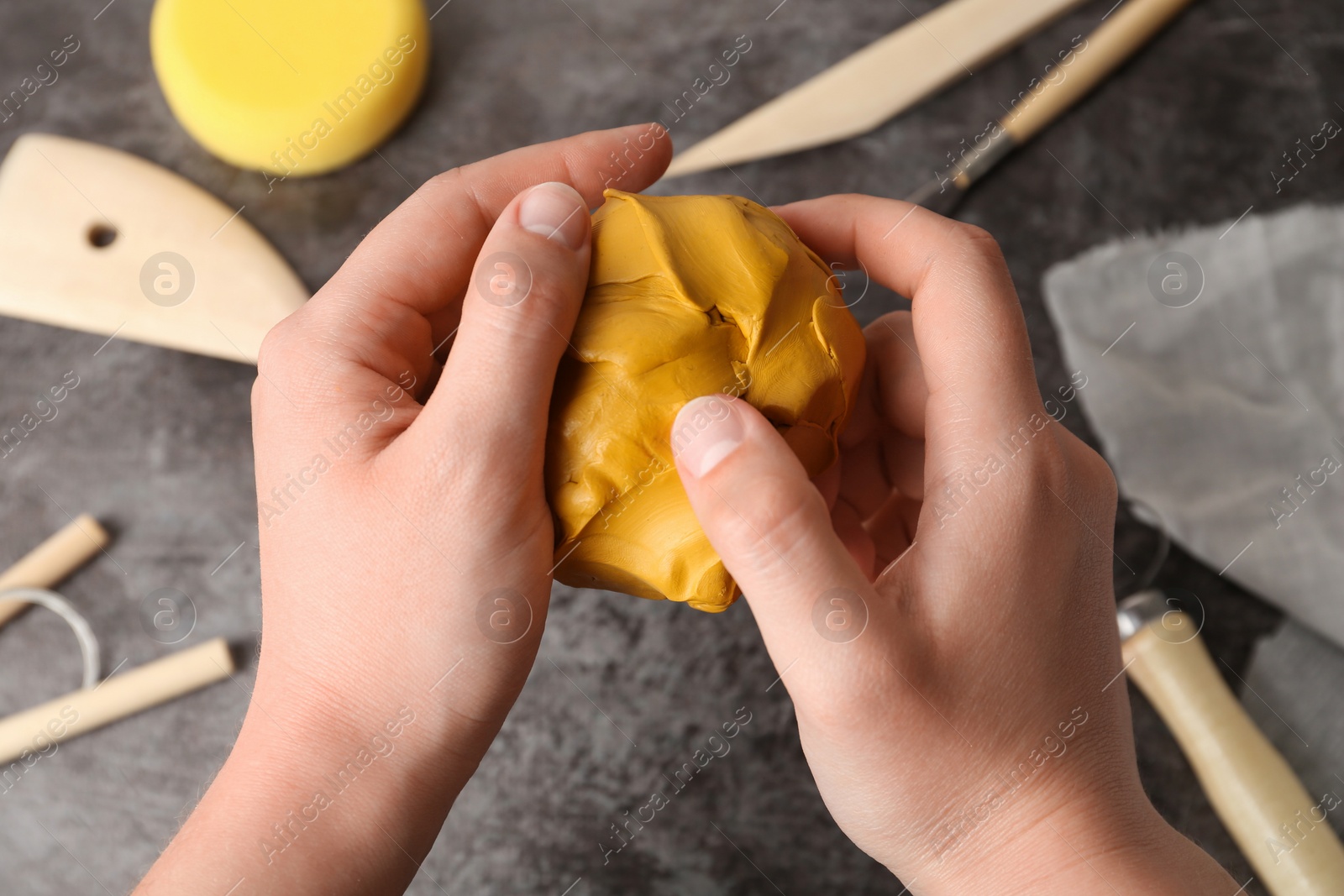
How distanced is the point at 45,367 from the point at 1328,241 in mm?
2810

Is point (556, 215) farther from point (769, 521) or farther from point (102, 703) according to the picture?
point (102, 703)

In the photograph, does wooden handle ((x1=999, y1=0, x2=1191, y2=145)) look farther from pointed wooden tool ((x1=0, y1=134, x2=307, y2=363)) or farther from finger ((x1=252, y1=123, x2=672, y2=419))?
pointed wooden tool ((x1=0, y1=134, x2=307, y2=363))

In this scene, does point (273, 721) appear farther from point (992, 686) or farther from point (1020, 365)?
point (1020, 365)

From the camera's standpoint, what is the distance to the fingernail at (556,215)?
1.07 metres

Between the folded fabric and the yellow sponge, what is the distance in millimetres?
1535

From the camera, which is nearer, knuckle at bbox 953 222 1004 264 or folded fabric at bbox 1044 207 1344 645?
knuckle at bbox 953 222 1004 264

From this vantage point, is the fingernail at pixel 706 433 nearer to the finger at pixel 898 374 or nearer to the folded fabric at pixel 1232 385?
the finger at pixel 898 374

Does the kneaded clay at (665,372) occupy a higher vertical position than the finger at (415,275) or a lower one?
lower

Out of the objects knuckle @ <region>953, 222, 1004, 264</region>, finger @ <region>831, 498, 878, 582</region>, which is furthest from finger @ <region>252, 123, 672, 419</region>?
finger @ <region>831, 498, 878, 582</region>

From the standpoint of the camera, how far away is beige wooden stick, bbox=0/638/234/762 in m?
1.77

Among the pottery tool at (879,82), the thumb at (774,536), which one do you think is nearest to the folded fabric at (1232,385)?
the pottery tool at (879,82)

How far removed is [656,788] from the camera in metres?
→ 1.74

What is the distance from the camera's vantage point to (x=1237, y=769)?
1.62 meters

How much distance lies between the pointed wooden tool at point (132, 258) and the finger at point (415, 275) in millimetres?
827
